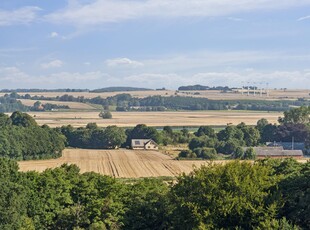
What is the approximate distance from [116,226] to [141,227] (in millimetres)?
1417

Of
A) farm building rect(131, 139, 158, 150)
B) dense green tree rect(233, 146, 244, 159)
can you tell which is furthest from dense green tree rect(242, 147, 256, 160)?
farm building rect(131, 139, 158, 150)

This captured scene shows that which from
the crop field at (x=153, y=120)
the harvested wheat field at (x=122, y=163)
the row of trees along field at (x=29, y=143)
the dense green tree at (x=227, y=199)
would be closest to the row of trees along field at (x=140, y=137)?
the row of trees along field at (x=29, y=143)

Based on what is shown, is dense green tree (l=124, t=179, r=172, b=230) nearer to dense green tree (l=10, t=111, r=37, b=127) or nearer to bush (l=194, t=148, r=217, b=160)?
bush (l=194, t=148, r=217, b=160)

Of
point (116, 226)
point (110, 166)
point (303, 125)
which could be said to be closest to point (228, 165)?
point (116, 226)

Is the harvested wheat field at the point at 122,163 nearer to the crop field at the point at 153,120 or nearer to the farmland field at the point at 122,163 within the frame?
the farmland field at the point at 122,163

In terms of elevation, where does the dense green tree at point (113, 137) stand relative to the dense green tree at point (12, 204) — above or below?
below

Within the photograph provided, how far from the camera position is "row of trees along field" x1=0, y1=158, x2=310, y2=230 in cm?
2605

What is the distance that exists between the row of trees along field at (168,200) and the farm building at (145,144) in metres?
61.0

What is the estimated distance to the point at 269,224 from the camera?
78.6ft

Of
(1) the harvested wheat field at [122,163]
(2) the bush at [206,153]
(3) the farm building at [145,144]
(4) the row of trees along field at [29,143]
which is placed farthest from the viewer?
(3) the farm building at [145,144]

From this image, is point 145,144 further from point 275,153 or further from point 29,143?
point 275,153

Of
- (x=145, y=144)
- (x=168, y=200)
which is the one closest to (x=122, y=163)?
(x=145, y=144)

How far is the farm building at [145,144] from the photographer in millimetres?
98312

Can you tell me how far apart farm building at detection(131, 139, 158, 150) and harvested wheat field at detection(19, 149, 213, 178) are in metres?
6.71
